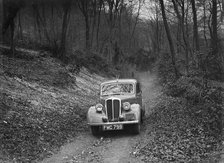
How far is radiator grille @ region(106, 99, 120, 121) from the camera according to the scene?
12773mm

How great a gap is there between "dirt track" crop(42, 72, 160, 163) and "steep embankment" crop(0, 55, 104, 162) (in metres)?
0.42

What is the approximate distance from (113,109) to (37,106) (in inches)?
139

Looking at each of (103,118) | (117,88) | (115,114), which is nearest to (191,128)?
(115,114)

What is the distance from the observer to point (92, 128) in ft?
42.3

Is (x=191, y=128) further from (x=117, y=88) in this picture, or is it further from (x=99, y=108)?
(x=117, y=88)

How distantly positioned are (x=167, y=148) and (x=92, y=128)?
377 centimetres

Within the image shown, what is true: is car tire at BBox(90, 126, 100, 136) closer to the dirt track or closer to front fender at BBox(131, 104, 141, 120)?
the dirt track

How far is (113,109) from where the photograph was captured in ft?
42.0

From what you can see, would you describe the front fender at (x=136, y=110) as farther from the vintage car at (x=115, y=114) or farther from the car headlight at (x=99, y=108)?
the car headlight at (x=99, y=108)

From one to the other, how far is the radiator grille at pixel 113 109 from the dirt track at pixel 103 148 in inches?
26.4

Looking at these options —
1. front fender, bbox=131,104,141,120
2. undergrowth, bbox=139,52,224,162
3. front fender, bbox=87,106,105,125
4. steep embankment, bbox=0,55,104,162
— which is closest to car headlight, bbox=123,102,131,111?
front fender, bbox=131,104,141,120

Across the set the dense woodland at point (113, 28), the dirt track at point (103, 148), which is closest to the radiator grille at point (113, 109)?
the dirt track at point (103, 148)

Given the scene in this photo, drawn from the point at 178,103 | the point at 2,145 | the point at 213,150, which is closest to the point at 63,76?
the point at 178,103

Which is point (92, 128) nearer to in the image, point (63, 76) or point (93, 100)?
point (93, 100)
